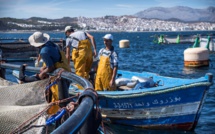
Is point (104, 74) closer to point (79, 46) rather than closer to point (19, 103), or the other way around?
point (79, 46)

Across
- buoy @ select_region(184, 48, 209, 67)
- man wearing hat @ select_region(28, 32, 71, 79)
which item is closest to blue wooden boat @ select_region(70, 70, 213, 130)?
man wearing hat @ select_region(28, 32, 71, 79)

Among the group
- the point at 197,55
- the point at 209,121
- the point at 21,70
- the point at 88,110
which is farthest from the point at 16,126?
the point at 197,55

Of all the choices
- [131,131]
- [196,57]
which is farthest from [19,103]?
[196,57]

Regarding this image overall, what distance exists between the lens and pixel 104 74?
7820 mm

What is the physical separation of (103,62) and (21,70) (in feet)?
11.7

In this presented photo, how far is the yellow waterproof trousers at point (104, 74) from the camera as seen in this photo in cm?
770

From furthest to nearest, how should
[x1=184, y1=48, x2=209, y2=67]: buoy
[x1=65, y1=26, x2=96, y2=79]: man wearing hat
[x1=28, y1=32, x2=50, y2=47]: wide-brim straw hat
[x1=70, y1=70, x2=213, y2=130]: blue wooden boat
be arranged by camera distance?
[x1=184, y1=48, x2=209, y2=67]: buoy → [x1=65, y1=26, x2=96, y2=79]: man wearing hat → [x1=70, y1=70, x2=213, y2=130]: blue wooden boat → [x1=28, y1=32, x2=50, y2=47]: wide-brim straw hat

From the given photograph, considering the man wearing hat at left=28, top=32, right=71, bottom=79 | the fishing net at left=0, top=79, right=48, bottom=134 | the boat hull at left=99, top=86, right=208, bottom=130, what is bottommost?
the boat hull at left=99, top=86, right=208, bottom=130

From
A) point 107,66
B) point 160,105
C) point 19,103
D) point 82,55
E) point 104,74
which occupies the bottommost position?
point 160,105

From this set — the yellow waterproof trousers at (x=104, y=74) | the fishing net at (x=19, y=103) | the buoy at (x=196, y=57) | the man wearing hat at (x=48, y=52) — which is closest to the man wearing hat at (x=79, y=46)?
the yellow waterproof trousers at (x=104, y=74)

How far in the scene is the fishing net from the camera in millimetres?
2941

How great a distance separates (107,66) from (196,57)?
16.2 meters

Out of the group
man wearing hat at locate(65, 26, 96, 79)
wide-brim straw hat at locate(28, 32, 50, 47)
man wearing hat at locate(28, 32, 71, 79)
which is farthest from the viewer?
man wearing hat at locate(65, 26, 96, 79)

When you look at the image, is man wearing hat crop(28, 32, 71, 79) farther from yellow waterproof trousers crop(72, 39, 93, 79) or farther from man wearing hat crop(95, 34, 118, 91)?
yellow waterproof trousers crop(72, 39, 93, 79)
